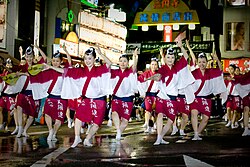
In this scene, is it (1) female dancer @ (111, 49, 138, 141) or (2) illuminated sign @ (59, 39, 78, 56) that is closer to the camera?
(1) female dancer @ (111, 49, 138, 141)

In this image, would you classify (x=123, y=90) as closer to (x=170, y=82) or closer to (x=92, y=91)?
(x=170, y=82)

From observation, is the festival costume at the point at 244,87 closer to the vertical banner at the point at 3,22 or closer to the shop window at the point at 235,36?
the vertical banner at the point at 3,22

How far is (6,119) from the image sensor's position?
49.5 ft

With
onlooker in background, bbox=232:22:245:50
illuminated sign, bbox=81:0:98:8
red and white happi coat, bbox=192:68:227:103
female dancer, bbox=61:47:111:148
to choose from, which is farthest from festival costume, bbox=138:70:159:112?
onlooker in background, bbox=232:22:245:50

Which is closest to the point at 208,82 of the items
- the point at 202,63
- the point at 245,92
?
the point at 202,63

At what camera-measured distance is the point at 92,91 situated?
366 inches

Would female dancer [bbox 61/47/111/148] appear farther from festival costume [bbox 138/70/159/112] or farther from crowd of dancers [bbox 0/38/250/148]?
festival costume [bbox 138/70/159/112]

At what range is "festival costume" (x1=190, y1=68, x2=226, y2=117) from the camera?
11023 mm

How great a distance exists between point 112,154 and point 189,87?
354 cm

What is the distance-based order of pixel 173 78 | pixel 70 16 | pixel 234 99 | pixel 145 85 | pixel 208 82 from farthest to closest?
1. pixel 70 16
2. pixel 234 99
3. pixel 145 85
4. pixel 208 82
5. pixel 173 78

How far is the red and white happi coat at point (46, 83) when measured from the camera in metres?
10.9

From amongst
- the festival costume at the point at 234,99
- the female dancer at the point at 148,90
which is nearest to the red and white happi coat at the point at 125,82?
the female dancer at the point at 148,90

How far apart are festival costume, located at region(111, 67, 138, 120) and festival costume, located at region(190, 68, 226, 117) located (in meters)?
1.53

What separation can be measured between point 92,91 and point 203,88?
123 inches
